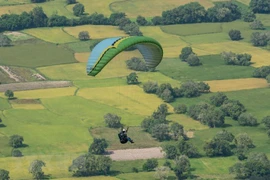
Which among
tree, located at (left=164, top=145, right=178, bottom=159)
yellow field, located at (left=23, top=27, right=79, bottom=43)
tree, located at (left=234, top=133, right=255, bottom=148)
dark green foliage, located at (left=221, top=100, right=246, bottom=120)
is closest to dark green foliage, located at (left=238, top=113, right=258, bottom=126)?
dark green foliage, located at (left=221, top=100, right=246, bottom=120)

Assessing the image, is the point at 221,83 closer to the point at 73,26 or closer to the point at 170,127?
the point at 170,127

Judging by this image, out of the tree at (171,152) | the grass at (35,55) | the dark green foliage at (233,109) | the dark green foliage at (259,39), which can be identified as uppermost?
the dark green foliage at (259,39)

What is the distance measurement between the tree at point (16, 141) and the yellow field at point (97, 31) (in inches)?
2268

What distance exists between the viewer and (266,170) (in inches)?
4870

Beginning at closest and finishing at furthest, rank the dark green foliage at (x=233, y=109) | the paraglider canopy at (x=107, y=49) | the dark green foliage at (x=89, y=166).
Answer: the paraglider canopy at (x=107, y=49) → the dark green foliage at (x=89, y=166) → the dark green foliage at (x=233, y=109)

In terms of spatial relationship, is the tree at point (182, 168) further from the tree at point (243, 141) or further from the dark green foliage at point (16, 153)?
the dark green foliage at point (16, 153)

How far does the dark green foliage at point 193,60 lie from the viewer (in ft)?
563

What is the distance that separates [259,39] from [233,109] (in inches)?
1716

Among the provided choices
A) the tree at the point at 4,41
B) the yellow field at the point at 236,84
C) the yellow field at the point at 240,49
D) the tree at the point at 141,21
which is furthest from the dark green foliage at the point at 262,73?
the tree at the point at 4,41

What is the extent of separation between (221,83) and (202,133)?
24409 mm

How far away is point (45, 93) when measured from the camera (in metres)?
155

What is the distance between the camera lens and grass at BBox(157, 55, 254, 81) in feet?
542

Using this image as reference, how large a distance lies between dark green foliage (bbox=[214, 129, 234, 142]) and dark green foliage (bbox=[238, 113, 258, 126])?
6.41 meters

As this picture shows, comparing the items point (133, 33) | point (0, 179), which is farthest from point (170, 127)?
point (133, 33)
